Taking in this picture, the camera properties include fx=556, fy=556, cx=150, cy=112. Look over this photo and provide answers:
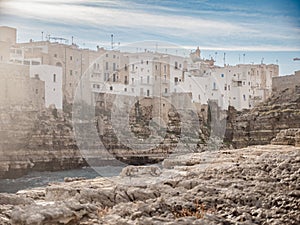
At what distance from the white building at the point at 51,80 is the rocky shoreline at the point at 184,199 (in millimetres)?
37659

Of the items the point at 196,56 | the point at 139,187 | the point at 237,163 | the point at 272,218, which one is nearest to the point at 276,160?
the point at 237,163

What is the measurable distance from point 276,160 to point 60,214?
3123 millimetres

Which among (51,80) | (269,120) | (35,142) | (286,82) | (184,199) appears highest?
(51,80)

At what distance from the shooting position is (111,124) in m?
50.6

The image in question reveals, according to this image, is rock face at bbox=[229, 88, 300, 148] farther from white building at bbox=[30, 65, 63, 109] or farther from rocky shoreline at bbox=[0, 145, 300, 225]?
rocky shoreline at bbox=[0, 145, 300, 225]

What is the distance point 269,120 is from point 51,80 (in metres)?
18.6

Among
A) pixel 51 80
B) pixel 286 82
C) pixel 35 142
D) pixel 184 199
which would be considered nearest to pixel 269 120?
pixel 286 82

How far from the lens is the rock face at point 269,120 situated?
3591cm

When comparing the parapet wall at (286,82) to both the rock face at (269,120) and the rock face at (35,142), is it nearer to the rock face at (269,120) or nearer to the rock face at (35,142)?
the rock face at (269,120)

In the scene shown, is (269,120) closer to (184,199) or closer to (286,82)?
(286,82)

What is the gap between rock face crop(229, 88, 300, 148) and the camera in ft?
118

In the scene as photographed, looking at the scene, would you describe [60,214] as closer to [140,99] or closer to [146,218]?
[146,218]

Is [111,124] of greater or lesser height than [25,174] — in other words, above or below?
above

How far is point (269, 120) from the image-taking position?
37688 mm
